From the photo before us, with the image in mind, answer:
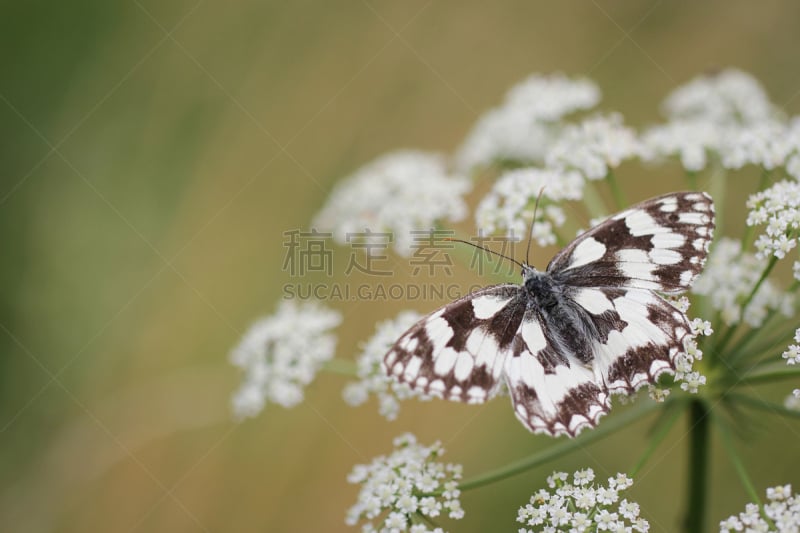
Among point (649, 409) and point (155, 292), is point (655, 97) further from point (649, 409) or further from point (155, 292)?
point (155, 292)

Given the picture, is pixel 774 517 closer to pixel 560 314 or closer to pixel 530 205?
pixel 560 314

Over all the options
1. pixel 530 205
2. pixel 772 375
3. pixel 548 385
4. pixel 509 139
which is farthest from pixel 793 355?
pixel 509 139

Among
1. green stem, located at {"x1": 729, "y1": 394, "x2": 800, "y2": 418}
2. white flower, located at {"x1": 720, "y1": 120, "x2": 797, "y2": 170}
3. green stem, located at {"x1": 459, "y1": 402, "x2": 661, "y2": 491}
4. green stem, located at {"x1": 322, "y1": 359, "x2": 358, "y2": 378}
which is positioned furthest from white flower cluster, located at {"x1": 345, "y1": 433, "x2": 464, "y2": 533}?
white flower, located at {"x1": 720, "y1": 120, "x2": 797, "y2": 170}

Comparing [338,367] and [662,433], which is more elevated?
[662,433]

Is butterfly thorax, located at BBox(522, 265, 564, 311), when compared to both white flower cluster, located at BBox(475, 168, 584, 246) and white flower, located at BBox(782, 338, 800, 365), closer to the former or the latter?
white flower cluster, located at BBox(475, 168, 584, 246)

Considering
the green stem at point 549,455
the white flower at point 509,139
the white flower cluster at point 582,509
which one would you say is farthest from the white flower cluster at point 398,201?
the white flower cluster at point 582,509

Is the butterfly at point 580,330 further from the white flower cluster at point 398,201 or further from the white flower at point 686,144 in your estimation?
the white flower cluster at point 398,201

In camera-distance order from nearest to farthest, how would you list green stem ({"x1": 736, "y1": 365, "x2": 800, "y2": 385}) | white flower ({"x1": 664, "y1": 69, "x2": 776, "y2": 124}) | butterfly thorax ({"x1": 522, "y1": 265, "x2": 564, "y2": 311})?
green stem ({"x1": 736, "y1": 365, "x2": 800, "y2": 385})
butterfly thorax ({"x1": 522, "y1": 265, "x2": 564, "y2": 311})
white flower ({"x1": 664, "y1": 69, "x2": 776, "y2": 124})
